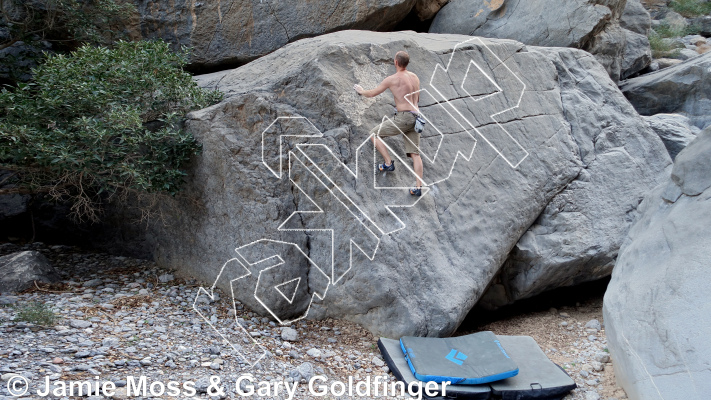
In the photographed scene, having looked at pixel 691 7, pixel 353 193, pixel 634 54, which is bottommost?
pixel 353 193

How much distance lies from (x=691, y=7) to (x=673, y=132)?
8017mm

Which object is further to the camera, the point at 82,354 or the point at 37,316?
the point at 37,316

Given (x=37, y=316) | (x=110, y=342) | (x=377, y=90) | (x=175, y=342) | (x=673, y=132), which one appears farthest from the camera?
(x=673, y=132)

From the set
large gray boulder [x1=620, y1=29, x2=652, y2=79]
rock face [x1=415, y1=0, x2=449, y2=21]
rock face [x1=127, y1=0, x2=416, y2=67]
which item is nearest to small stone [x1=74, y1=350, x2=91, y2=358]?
rock face [x1=127, y1=0, x2=416, y2=67]

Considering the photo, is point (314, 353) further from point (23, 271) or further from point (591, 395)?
point (23, 271)

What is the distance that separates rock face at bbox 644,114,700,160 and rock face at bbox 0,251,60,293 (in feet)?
21.8

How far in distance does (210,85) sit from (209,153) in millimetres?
1111

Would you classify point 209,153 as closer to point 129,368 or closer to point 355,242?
point 355,242

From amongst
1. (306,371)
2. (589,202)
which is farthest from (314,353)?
(589,202)

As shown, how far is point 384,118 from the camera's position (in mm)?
4930

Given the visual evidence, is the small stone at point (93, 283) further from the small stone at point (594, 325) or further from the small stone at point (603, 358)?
the small stone at point (594, 325)

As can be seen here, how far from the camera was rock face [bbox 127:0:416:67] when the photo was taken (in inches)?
278

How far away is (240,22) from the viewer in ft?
23.5

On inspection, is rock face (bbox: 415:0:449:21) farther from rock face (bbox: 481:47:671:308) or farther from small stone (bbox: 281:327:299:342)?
small stone (bbox: 281:327:299:342)
